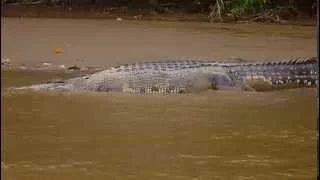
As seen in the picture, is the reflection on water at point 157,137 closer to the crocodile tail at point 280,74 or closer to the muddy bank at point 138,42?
the crocodile tail at point 280,74

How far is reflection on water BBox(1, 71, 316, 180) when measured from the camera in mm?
3781

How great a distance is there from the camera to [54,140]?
4426 mm

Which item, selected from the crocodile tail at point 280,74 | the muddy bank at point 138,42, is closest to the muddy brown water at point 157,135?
the crocodile tail at point 280,74

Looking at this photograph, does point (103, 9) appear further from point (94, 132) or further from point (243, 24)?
point (94, 132)

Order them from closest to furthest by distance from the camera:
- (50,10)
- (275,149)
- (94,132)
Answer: (275,149)
(94,132)
(50,10)

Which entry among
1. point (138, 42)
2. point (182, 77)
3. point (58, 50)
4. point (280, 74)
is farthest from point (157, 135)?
point (138, 42)

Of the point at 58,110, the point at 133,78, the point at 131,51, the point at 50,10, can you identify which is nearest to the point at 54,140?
the point at 58,110

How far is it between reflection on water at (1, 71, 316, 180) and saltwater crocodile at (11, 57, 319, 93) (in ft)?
1.34

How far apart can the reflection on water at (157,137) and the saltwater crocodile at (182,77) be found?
41 centimetres

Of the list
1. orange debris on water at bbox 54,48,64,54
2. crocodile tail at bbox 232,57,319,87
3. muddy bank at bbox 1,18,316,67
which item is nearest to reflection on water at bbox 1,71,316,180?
crocodile tail at bbox 232,57,319,87

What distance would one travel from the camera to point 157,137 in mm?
4598

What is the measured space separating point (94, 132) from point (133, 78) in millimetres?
2220

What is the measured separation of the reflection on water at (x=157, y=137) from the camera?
3.78 m

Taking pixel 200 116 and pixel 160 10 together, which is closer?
pixel 200 116
